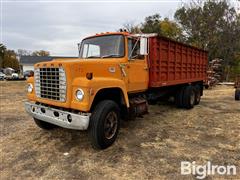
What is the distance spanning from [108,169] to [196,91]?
7.11 metres

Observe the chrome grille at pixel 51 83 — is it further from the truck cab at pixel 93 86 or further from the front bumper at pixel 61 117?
the front bumper at pixel 61 117

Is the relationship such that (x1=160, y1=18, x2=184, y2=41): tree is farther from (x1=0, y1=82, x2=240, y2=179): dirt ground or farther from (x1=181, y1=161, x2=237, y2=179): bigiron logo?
(x1=181, y1=161, x2=237, y2=179): bigiron logo

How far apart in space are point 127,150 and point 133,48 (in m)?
2.57

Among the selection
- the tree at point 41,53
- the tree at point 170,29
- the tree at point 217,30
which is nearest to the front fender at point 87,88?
the tree at point 217,30

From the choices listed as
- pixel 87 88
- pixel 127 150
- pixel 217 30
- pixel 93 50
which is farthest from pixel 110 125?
pixel 217 30

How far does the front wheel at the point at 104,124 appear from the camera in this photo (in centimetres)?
465

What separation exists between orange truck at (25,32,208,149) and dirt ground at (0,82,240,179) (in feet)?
1.49

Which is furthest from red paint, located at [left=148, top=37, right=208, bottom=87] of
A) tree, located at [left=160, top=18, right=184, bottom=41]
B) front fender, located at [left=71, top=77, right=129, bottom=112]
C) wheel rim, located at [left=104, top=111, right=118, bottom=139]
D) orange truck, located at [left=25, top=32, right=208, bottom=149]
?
tree, located at [left=160, top=18, right=184, bottom=41]

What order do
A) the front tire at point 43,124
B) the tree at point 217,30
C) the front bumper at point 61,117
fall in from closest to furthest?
1. the front bumper at point 61,117
2. the front tire at point 43,124
3. the tree at point 217,30

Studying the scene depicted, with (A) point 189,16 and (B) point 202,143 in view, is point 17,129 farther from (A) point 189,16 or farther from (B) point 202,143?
(A) point 189,16

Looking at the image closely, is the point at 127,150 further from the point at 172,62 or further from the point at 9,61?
the point at 9,61

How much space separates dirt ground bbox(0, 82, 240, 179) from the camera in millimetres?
4117

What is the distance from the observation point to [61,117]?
475 centimetres

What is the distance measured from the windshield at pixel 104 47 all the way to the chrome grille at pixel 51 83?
1428 millimetres
